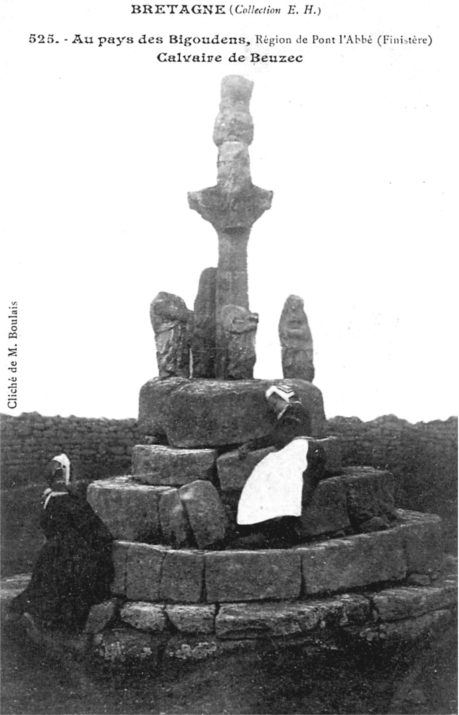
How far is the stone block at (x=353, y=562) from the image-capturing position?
6770mm

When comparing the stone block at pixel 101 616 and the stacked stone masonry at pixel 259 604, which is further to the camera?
the stone block at pixel 101 616

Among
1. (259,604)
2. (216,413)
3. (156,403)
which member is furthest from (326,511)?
(156,403)

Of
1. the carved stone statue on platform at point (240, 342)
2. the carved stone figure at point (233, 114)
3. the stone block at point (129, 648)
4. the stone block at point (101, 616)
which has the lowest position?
the stone block at point (129, 648)

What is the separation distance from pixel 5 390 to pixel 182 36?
361 cm

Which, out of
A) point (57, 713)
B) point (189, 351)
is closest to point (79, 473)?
point (189, 351)

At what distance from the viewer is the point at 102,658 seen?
654 cm

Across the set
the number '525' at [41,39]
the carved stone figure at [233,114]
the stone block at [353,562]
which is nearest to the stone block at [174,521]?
the stone block at [353,562]

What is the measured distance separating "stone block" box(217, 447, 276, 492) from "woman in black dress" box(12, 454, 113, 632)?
1150 mm

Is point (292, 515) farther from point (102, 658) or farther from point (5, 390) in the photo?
point (5, 390)

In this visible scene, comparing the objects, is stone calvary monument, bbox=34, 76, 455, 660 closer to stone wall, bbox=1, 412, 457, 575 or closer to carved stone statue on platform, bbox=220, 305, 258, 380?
carved stone statue on platform, bbox=220, 305, 258, 380

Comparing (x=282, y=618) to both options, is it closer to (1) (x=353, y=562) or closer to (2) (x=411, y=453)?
(1) (x=353, y=562)

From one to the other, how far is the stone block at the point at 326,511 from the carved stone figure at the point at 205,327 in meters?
1.96

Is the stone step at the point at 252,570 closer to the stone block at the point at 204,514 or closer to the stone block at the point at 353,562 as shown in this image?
the stone block at the point at 353,562

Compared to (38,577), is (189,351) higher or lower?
higher
